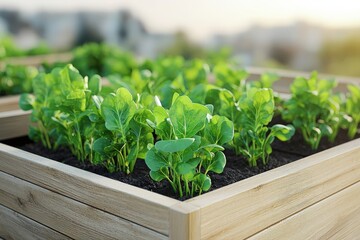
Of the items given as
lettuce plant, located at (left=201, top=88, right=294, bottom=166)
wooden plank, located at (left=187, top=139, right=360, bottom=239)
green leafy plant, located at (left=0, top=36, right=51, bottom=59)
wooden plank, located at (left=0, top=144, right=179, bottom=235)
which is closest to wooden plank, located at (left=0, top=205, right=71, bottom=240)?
wooden plank, located at (left=0, top=144, right=179, bottom=235)

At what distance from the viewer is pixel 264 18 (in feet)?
24.0

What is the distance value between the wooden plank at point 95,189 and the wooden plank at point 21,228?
118 millimetres

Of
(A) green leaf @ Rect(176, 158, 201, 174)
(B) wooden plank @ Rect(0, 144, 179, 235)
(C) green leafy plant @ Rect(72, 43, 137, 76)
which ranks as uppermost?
(A) green leaf @ Rect(176, 158, 201, 174)

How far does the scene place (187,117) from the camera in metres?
1.36

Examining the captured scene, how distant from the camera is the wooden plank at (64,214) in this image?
4.26 feet

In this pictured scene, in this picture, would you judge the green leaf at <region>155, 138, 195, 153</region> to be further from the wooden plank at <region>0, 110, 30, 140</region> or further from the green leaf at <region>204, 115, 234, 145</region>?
the wooden plank at <region>0, 110, 30, 140</region>

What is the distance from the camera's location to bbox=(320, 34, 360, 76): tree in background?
22.1 ft

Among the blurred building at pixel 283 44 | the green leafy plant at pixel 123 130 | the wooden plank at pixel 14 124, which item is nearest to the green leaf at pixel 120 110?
the green leafy plant at pixel 123 130

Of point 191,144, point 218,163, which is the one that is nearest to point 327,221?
point 218,163

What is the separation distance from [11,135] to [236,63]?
1.64m

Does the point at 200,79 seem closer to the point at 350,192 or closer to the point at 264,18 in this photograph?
the point at 350,192

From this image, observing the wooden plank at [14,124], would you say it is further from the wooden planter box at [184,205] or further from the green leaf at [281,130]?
the green leaf at [281,130]

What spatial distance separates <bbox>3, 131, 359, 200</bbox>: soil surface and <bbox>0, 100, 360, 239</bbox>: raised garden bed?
5.8 inches

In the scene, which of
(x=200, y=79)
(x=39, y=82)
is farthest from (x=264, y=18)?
(x=39, y=82)
